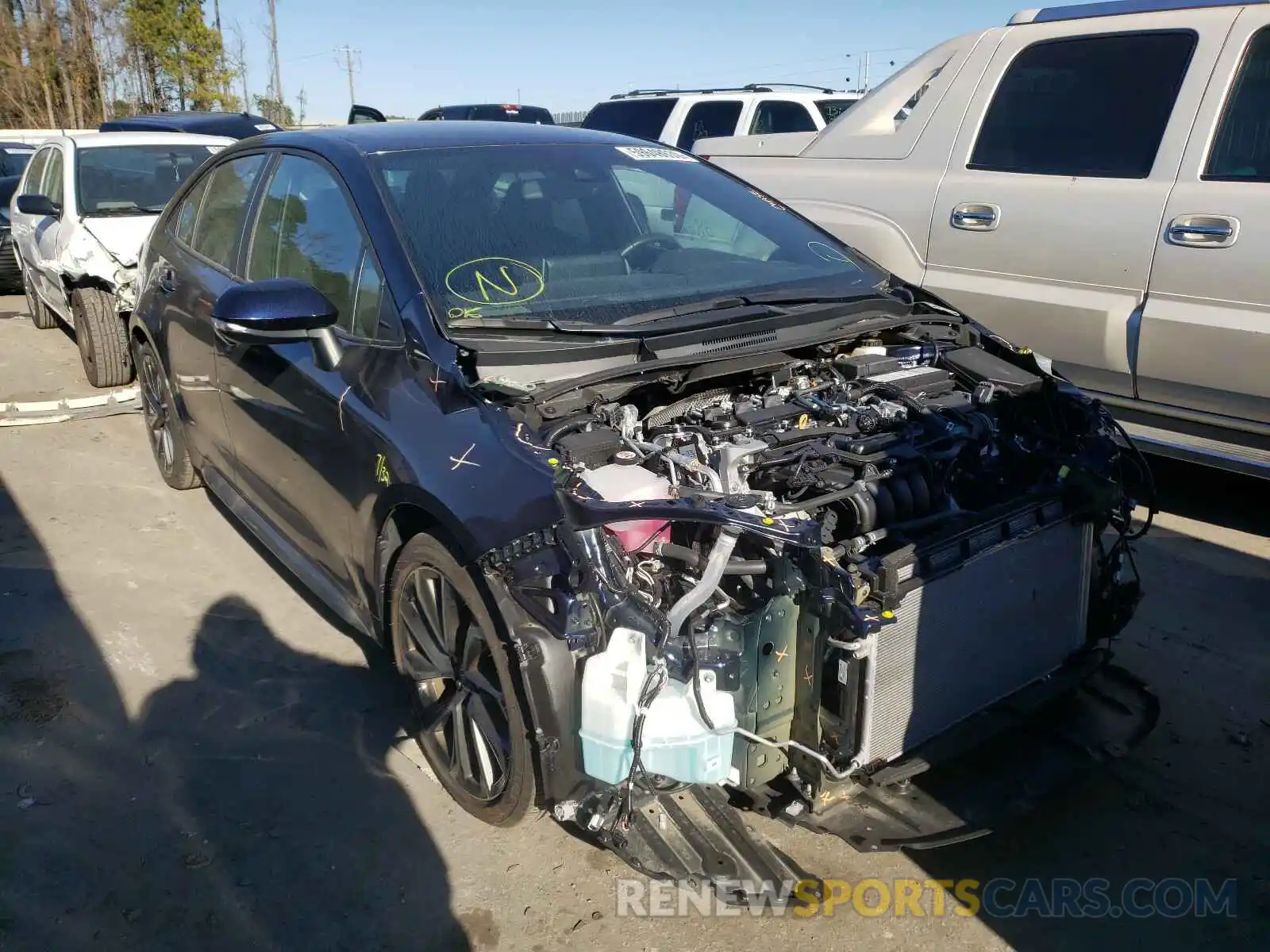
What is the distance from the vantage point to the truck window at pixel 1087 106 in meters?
4.46

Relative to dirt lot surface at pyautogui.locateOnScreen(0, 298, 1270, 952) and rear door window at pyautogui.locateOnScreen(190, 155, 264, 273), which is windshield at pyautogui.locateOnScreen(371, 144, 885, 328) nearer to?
rear door window at pyautogui.locateOnScreen(190, 155, 264, 273)

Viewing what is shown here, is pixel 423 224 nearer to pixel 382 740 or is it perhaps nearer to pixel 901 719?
pixel 382 740

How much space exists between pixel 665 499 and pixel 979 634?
2.97 ft

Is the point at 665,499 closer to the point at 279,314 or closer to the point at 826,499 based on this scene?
the point at 826,499

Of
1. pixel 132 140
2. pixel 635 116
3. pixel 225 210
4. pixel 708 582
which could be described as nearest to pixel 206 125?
pixel 132 140

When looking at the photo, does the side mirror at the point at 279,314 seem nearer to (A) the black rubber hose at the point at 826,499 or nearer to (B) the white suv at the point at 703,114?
(A) the black rubber hose at the point at 826,499

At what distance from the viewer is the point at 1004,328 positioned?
15.9 feet

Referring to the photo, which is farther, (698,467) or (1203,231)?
(1203,231)

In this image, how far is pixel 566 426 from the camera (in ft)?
8.29

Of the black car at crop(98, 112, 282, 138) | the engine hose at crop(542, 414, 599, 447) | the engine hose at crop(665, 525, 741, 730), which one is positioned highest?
the black car at crop(98, 112, 282, 138)

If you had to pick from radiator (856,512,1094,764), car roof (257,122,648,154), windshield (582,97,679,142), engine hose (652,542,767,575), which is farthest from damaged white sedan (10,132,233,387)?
radiator (856,512,1094,764)

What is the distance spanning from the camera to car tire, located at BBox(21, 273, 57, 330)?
345 inches

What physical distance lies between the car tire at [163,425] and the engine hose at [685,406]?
2.87 metres

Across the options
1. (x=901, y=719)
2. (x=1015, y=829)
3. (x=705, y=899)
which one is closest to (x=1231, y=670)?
(x=1015, y=829)
